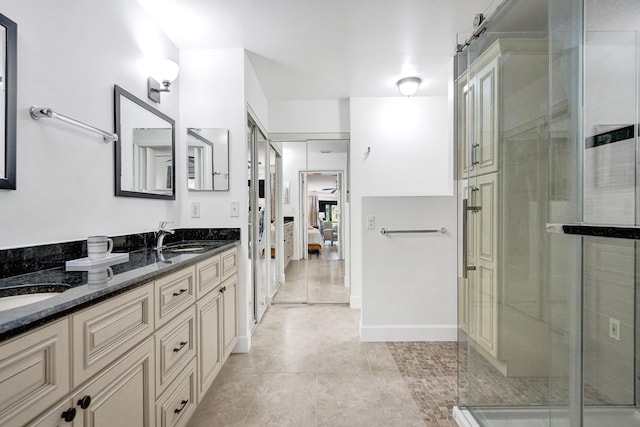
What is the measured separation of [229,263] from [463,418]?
66.4 inches

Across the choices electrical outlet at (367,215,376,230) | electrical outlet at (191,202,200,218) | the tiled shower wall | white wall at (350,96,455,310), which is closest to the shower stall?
the tiled shower wall

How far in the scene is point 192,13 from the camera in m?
2.06

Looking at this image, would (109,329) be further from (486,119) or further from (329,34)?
(329,34)

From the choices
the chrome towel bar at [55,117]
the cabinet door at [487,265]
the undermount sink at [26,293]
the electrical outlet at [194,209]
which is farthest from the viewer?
the electrical outlet at [194,209]

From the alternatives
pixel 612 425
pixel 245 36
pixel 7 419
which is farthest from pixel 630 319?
pixel 245 36

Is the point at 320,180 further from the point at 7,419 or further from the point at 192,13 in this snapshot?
the point at 7,419

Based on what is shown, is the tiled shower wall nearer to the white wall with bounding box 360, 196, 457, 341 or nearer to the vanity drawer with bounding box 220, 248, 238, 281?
the white wall with bounding box 360, 196, 457, 341

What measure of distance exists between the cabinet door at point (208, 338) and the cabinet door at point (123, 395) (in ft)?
1.58

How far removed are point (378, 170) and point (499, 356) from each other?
234cm

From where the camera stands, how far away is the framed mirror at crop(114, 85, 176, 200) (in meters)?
1.79

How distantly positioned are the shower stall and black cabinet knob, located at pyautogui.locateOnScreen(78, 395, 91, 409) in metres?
1.61


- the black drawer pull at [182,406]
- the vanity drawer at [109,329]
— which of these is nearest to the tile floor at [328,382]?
the black drawer pull at [182,406]

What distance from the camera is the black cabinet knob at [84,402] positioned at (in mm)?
819

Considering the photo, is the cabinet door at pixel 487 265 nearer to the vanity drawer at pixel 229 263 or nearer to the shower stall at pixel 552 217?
the shower stall at pixel 552 217
